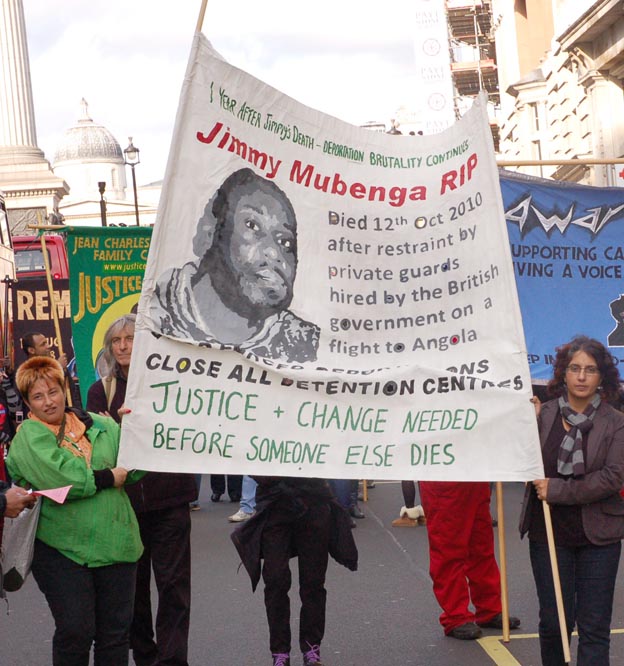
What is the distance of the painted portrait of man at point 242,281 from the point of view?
5.26m

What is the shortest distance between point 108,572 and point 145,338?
1002 millimetres

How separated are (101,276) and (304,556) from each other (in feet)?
18.4

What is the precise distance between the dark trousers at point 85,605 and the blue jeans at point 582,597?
1.72 m

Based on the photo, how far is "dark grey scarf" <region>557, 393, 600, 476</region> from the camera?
5.42 m

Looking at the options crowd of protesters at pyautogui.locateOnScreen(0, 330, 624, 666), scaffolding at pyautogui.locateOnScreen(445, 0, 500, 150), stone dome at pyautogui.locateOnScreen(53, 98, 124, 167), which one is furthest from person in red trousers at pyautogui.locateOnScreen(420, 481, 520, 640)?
stone dome at pyautogui.locateOnScreen(53, 98, 124, 167)

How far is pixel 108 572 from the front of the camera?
213 inches

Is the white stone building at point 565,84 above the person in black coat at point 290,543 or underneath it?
above

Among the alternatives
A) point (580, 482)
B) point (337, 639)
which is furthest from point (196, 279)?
point (337, 639)

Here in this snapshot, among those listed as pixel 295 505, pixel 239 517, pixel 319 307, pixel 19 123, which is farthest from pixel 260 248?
pixel 19 123

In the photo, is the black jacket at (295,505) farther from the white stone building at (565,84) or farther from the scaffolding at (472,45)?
the scaffolding at (472,45)

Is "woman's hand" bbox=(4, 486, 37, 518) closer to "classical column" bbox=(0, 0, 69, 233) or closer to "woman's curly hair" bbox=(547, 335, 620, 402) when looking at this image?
"woman's curly hair" bbox=(547, 335, 620, 402)

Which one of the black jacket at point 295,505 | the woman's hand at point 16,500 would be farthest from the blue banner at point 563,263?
the woman's hand at point 16,500

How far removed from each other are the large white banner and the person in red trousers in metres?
1.96

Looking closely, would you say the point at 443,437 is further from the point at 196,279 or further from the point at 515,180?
the point at 515,180
